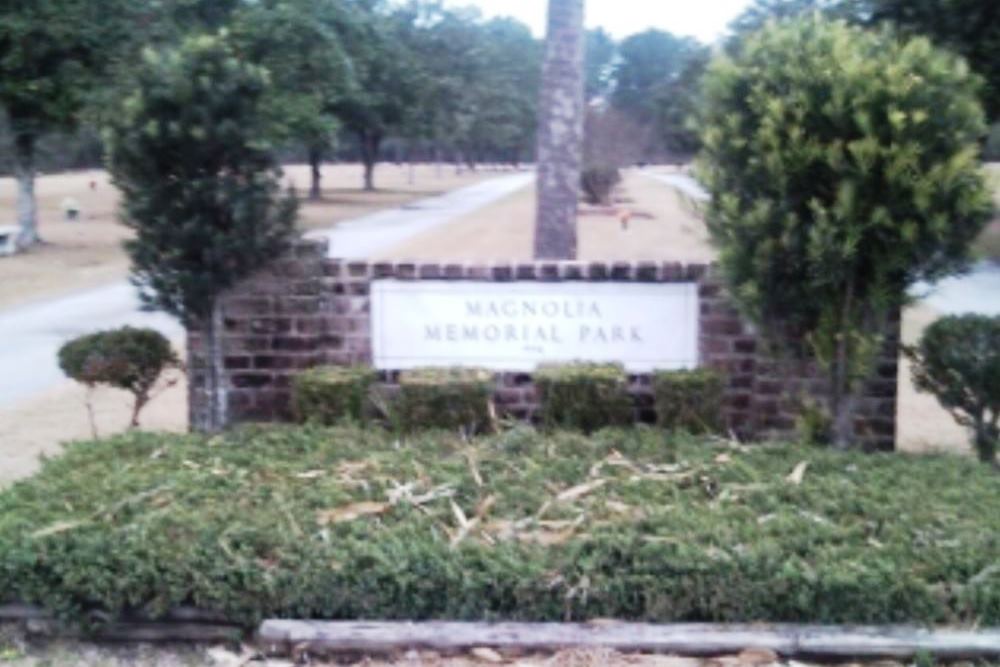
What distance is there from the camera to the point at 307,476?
19.2 ft

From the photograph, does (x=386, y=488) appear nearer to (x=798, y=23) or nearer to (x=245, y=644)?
(x=245, y=644)

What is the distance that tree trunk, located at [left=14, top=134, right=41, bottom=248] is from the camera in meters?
26.7

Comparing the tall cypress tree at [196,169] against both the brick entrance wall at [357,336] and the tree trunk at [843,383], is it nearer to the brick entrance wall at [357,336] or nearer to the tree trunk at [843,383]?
the brick entrance wall at [357,336]

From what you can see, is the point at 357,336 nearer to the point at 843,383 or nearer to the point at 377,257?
the point at 843,383

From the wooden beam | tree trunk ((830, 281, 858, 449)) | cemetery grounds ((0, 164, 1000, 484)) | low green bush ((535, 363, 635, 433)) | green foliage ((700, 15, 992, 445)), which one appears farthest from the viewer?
cemetery grounds ((0, 164, 1000, 484))

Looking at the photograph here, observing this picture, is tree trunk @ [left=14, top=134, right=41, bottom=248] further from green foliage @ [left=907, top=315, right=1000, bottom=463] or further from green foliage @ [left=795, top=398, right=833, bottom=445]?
green foliage @ [left=907, top=315, right=1000, bottom=463]

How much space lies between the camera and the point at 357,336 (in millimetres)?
7824

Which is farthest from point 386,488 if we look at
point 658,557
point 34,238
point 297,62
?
point 34,238

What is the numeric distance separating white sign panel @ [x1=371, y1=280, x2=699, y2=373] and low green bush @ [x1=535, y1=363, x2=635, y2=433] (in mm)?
393

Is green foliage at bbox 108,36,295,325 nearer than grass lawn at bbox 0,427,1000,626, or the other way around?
grass lawn at bbox 0,427,1000,626

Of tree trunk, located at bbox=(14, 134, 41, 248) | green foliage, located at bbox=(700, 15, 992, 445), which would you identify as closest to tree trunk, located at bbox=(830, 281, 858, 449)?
green foliage, located at bbox=(700, 15, 992, 445)

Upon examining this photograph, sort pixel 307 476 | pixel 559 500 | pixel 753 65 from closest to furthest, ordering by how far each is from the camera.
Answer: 1. pixel 559 500
2. pixel 307 476
3. pixel 753 65

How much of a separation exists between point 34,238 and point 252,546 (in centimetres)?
2629

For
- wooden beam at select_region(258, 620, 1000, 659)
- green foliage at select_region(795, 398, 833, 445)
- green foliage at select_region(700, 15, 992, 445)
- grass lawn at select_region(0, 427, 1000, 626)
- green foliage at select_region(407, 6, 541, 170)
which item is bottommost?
wooden beam at select_region(258, 620, 1000, 659)
